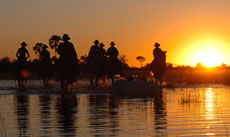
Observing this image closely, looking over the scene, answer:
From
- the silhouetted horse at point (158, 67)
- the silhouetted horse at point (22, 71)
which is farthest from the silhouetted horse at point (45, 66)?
the silhouetted horse at point (158, 67)

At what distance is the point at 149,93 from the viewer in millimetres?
23672

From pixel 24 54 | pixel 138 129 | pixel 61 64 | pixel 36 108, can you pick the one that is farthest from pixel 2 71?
pixel 138 129

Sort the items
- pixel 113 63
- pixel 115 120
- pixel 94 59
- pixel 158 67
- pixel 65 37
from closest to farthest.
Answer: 1. pixel 115 120
2. pixel 65 37
3. pixel 158 67
4. pixel 113 63
5. pixel 94 59

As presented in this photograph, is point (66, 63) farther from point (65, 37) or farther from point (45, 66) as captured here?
point (45, 66)

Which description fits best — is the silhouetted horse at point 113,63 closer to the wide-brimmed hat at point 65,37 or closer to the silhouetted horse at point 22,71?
the wide-brimmed hat at point 65,37

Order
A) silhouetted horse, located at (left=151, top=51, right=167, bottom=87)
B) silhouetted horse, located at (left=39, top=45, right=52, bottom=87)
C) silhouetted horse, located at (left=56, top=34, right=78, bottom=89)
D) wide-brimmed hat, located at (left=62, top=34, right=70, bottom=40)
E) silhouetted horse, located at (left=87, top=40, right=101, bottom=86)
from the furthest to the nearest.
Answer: silhouetted horse, located at (left=39, top=45, right=52, bottom=87)
silhouetted horse, located at (left=87, top=40, right=101, bottom=86)
silhouetted horse, located at (left=151, top=51, right=167, bottom=87)
wide-brimmed hat, located at (left=62, top=34, right=70, bottom=40)
silhouetted horse, located at (left=56, top=34, right=78, bottom=89)

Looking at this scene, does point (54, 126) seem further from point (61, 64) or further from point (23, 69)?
point (23, 69)

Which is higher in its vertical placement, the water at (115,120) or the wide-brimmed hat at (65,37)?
the wide-brimmed hat at (65,37)

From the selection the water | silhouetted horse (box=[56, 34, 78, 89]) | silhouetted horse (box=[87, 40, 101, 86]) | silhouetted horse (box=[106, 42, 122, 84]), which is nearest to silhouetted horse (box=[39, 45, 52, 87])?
silhouetted horse (box=[87, 40, 101, 86])

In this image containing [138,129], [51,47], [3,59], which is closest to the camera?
[138,129]

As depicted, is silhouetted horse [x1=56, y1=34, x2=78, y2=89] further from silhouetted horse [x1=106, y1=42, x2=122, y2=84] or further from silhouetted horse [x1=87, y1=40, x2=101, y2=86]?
silhouetted horse [x1=87, y1=40, x2=101, y2=86]

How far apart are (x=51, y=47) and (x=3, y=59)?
678 inches

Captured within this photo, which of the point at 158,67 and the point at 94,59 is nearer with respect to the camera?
the point at 158,67

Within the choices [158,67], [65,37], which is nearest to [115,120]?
[65,37]
